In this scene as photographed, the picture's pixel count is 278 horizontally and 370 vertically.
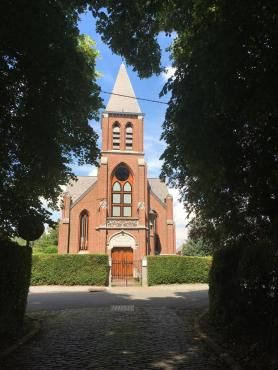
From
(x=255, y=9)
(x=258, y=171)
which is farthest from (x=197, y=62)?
(x=258, y=171)

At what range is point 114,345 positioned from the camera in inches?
315

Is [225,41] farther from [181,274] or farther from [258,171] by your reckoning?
[181,274]

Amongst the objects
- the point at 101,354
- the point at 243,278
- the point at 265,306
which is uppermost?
the point at 243,278

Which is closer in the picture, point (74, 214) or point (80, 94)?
point (80, 94)

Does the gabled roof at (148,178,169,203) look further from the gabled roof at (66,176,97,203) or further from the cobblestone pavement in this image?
the cobblestone pavement

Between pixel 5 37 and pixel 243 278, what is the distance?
6.23m

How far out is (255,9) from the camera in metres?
5.73

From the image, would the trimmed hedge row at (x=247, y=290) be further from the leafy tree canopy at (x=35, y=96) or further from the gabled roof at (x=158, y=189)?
the gabled roof at (x=158, y=189)

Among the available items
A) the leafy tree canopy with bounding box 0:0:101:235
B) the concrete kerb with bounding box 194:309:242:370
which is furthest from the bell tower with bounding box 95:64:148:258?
the concrete kerb with bounding box 194:309:242:370

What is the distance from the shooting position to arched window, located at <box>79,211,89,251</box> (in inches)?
1503

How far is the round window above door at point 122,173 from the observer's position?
3914cm

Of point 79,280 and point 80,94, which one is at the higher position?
point 80,94

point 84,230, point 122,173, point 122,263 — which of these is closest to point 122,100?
point 122,173

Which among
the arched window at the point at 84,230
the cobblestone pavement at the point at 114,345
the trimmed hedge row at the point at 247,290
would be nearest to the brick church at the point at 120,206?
the arched window at the point at 84,230
